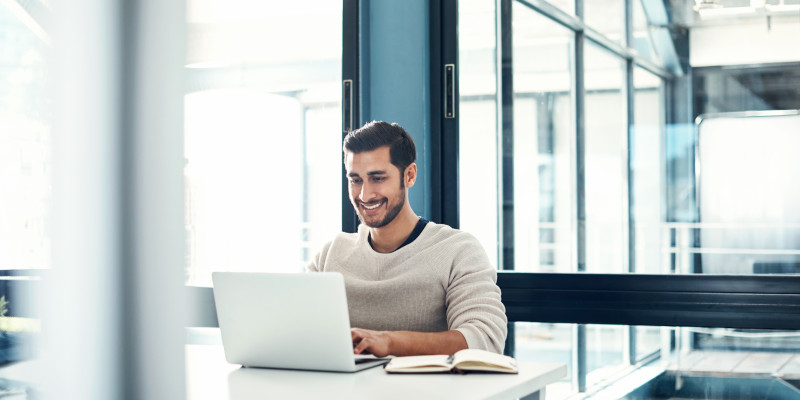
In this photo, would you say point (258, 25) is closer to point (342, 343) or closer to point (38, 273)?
point (38, 273)

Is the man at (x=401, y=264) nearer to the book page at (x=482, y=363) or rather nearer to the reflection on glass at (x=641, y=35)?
the book page at (x=482, y=363)

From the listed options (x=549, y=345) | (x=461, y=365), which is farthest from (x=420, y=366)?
(x=549, y=345)

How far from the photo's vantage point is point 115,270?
401 cm

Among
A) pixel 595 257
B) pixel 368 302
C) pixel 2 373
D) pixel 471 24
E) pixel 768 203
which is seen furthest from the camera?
pixel 2 373

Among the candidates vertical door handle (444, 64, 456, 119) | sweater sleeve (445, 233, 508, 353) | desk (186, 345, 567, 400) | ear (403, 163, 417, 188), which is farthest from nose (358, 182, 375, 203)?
vertical door handle (444, 64, 456, 119)

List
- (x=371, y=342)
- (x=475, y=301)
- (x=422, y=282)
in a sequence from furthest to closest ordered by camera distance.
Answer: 1. (x=422, y=282)
2. (x=475, y=301)
3. (x=371, y=342)

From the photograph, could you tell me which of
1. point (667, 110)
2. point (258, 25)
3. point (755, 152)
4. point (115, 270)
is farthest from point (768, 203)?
point (115, 270)

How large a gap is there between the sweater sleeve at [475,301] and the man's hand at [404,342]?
0.12 feet

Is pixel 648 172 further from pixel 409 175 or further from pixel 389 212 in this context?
pixel 389 212

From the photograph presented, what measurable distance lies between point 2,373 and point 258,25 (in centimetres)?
194

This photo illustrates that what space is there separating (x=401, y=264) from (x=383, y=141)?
1.04 feet

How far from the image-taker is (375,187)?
200 centimetres

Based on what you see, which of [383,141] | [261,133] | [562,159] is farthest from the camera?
[261,133]

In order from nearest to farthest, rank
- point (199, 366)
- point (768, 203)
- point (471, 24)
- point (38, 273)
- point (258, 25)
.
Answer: point (199, 366)
point (768, 203)
point (471, 24)
point (258, 25)
point (38, 273)
